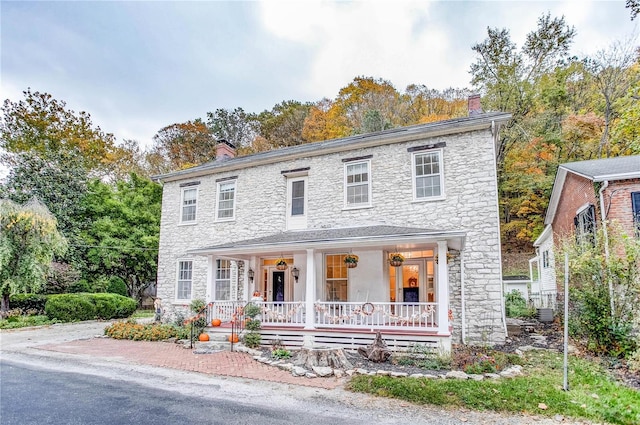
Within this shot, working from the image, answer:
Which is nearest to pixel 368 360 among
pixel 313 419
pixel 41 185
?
pixel 313 419

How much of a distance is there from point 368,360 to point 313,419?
10.8ft

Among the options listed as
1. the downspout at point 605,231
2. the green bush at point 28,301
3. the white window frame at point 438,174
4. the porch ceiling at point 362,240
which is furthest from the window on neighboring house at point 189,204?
A: the downspout at point 605,231

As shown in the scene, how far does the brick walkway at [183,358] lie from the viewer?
7026 millimetres

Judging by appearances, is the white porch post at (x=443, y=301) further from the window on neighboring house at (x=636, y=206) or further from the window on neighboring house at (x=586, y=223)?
the window on neighboring house at (x=636, y=206)

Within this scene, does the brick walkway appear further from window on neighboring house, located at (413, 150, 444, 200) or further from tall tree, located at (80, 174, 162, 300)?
tall tree, located at (80, 174, 162, 300)

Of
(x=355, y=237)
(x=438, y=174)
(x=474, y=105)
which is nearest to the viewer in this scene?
(x=355, y=237)

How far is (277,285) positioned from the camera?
12742mm

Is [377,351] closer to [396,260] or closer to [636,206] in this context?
[396,260]

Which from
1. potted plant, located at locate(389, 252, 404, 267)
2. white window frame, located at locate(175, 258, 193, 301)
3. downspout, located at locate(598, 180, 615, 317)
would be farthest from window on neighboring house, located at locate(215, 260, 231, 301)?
downspout, located at locate(598, 180, 615, 317)

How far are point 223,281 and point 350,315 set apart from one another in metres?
6.08

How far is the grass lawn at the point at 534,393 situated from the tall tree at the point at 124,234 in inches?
674

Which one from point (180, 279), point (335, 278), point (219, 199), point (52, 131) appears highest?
point (52, 131)

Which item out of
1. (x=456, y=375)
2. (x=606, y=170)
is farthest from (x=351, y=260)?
(x=606, y=170)

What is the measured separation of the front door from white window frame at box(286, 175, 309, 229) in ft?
5.71
